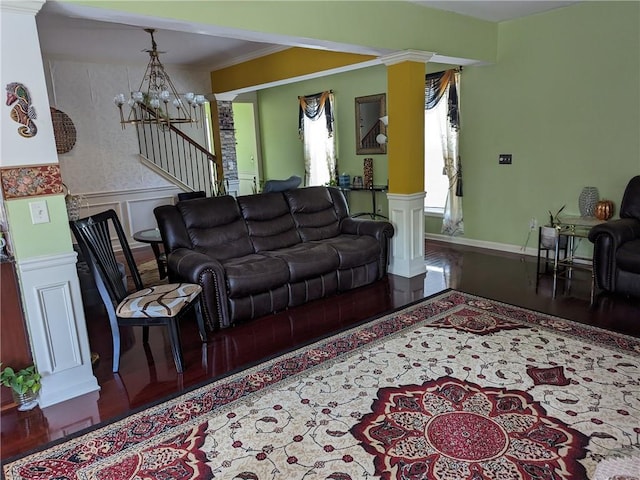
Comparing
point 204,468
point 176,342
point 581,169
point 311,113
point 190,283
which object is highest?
point 311,113

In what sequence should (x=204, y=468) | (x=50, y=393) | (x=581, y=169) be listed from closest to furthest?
(x=204, y=468) < (x=50, y=393) < (x=581, y=169)

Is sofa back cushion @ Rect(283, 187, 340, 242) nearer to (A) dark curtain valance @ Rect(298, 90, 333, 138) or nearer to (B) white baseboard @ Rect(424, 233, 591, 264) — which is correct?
(B) white baseboard @ Rect(424, 233, 591, 264)

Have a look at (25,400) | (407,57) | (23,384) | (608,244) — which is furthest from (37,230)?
(608,244)

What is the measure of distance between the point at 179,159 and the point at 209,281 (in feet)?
15.9

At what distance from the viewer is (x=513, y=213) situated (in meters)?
5.86

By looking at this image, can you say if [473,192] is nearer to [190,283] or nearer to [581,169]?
[581,169]

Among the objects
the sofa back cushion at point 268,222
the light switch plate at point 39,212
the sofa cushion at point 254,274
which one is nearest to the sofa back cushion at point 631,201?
the sofa back cushion at point 268,222

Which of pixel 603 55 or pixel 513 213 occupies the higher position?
pixel 603 55

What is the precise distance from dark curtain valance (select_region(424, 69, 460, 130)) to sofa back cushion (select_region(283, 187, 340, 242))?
2.05m

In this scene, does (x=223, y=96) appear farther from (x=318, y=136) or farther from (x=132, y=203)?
(x=132, y=203)

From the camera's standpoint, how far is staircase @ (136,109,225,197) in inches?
291

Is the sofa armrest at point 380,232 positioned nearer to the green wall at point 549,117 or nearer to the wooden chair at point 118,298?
the green wall at point 549,117

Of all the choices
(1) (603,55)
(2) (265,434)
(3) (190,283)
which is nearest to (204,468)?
(2) (265,434)

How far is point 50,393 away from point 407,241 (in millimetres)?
3439
